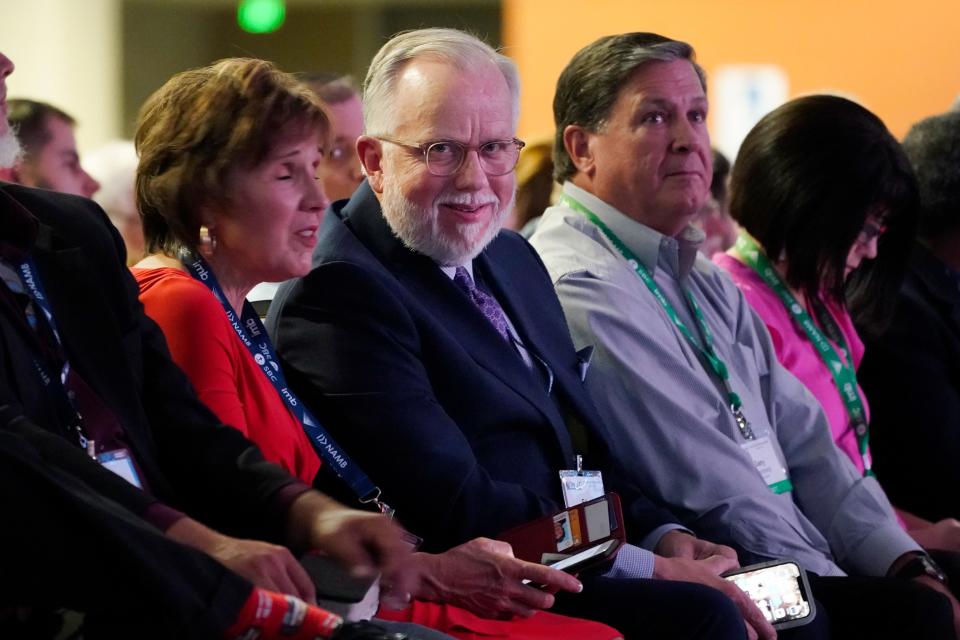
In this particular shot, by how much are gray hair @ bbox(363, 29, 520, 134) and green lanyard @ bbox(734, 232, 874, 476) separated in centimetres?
110

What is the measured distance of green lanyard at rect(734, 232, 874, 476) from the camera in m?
3.95

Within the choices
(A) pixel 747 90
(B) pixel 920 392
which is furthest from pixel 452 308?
(A) pixel 747 90

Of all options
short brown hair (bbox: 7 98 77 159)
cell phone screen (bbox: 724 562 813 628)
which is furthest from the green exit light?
cell phone screen (bbox: 724 562 813 628)

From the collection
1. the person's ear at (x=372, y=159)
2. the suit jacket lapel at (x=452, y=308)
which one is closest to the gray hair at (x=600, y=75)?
the person's ear at (x=372, y=159)

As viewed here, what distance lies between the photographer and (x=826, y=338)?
13.1 ft

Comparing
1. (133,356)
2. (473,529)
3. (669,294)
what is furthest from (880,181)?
(133,356)

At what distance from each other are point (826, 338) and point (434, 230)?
57.1 inches

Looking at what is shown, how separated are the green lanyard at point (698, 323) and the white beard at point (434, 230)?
1.70ft

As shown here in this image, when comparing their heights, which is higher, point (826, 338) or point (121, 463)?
point (121, 463)

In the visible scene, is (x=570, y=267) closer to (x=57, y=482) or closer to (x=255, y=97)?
(x=255, y=97)

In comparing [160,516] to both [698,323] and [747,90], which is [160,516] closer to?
[698,323]

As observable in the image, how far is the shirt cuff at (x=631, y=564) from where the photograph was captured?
Answer: 2.84m

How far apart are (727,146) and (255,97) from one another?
292 inches

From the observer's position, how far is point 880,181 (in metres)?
3.95
